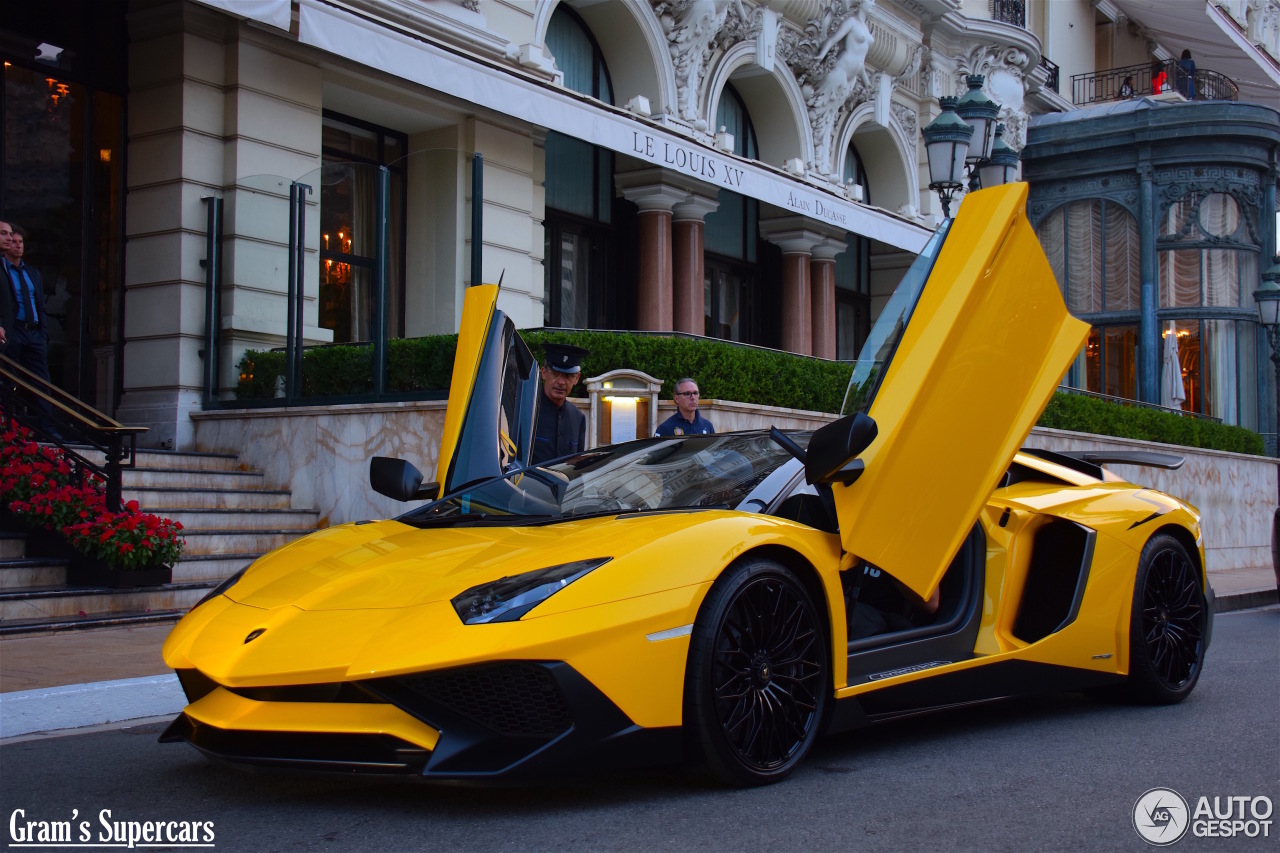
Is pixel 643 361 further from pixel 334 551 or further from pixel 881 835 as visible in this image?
pixel 881 835

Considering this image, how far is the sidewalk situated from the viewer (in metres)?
5.04

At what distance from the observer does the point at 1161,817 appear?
12.1 feet

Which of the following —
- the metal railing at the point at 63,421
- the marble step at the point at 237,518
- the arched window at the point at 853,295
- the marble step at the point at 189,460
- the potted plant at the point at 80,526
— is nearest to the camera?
the potted plant at the point at 80,526

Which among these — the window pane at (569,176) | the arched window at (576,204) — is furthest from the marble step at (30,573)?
the window pane at (569,176)

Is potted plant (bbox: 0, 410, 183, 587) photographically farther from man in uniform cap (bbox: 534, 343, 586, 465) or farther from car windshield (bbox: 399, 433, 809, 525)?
car windshield (bbox: 399, 433, 809, 525)

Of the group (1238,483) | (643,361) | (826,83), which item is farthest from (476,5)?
(1238,483)

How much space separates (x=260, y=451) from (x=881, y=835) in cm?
876

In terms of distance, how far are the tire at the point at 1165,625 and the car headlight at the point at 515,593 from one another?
295 cm

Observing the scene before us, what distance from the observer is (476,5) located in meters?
14.2

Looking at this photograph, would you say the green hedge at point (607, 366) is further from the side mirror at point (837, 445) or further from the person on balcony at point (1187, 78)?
the person on balcony at point (1187, 78)

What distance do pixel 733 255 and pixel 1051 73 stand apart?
11792 mm

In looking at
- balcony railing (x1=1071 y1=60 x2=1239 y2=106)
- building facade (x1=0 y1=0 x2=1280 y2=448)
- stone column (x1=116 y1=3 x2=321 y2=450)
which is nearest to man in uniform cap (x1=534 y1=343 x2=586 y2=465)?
building facade (x1=0 y1=0 x2=1280 y2=448)

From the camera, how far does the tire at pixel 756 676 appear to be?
12.5ft

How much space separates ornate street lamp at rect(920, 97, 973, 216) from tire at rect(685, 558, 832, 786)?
8078mm
